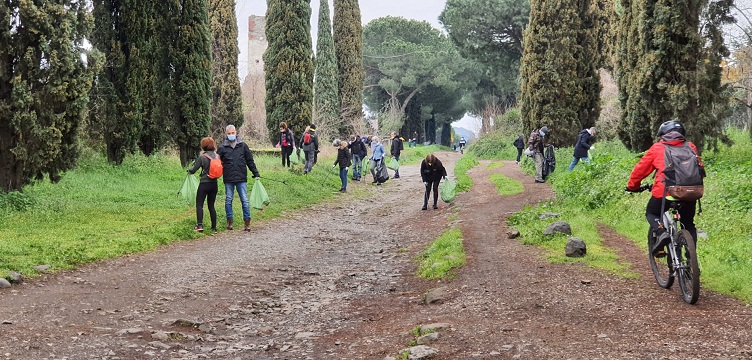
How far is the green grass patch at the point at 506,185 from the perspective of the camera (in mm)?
19047

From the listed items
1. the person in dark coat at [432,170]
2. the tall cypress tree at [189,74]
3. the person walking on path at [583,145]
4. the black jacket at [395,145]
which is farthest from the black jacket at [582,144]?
the tall cypress tree at [189,74]

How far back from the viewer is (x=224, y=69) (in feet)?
106

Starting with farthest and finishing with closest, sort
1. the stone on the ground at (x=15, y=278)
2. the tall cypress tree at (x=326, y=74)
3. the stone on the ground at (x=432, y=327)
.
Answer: the tall cypress tree at (x=326, y=74) < the stone on the ground at (x=15, y=278) < the stone on the ground at (x=432, y=327)

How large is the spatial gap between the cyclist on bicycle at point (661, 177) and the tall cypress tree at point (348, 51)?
1491 inches

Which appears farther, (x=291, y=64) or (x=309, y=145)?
(x=291, y=64)

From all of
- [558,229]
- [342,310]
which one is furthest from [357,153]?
[342,310]

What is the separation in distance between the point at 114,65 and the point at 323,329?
15452 mm

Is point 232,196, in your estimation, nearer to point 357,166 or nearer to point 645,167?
point 645,167

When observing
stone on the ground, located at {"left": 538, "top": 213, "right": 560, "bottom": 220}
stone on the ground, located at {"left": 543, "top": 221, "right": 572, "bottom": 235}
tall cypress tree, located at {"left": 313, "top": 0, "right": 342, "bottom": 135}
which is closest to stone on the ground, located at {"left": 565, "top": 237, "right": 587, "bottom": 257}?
stone on the ground, located at {"left": 543, "top": 221, "right": 572, "bottom": 235}

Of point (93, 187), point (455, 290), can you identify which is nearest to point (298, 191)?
point (93, 187)

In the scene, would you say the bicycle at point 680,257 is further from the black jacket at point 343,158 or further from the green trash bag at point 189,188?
the black jacket at point 343,158

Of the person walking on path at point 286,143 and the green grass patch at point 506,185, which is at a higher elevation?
the person walking on path at point 286,143

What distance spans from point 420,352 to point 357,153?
19.4m

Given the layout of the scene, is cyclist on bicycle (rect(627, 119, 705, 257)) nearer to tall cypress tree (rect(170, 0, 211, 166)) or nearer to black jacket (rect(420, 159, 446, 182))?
black jacket (rect(420, 159, 446, 182))
